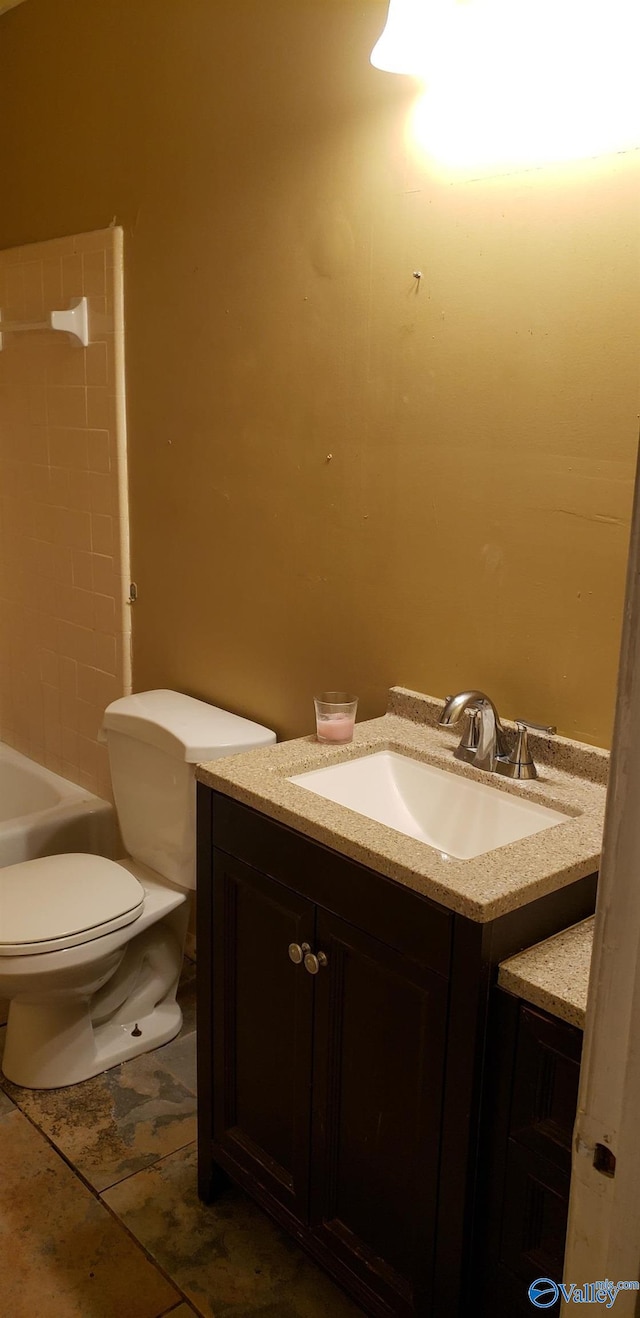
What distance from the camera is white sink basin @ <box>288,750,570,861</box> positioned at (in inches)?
64.1

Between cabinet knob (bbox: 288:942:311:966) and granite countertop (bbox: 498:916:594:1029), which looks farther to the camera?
cabinet knob (bbox: 288:942:311:966)

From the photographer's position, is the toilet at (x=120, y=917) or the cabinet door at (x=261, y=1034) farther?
the toilet at (x=120, y=917)

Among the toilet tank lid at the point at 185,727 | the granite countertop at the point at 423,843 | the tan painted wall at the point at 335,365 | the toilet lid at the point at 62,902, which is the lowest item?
the toilet lid at the point at 62,902

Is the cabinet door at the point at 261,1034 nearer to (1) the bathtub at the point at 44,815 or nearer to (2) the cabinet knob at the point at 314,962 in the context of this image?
(2) the cabinet knob at the point at 314,962

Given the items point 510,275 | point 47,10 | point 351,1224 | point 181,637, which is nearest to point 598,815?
point 351,1224

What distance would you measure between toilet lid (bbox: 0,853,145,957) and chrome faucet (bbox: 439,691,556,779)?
2.82ft

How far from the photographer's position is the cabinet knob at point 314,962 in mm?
1500

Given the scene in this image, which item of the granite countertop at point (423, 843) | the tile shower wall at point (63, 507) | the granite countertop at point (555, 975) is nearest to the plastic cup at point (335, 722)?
the granite countertop at point (423, 843)

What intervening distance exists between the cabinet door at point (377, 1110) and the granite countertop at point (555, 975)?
0.11 metres

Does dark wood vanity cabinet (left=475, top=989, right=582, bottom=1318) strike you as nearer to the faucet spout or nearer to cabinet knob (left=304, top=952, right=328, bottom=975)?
cabinet knob (left=304, top=952, right=328, bottom=975)

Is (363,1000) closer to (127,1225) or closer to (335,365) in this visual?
(127,1225)

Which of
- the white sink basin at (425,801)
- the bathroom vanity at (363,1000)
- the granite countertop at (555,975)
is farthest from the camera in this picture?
the white sink basin at (425,801)

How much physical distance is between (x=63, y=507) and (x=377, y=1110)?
1926 millimetres
